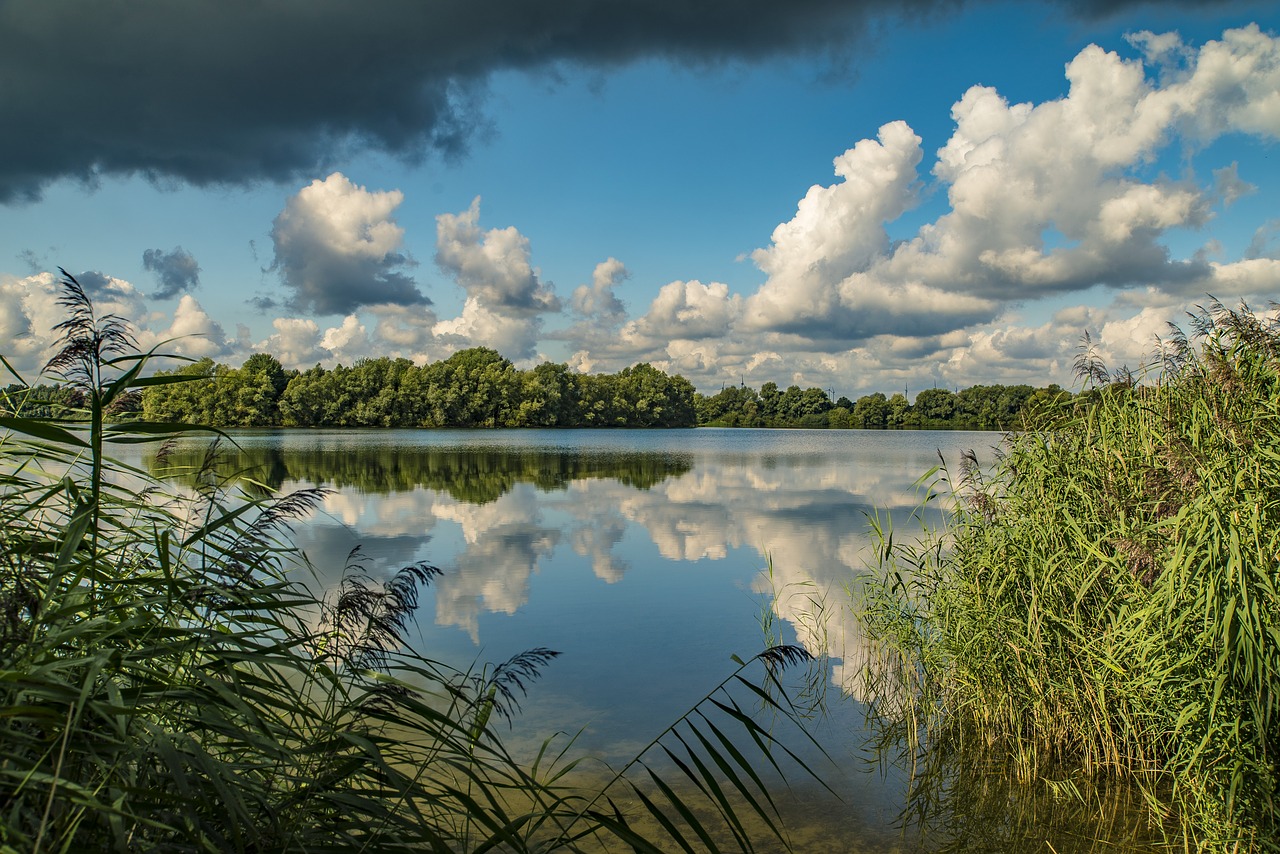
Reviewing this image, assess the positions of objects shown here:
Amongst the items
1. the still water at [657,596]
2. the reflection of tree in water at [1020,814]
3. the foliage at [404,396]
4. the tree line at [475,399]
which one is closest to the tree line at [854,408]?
the tree line at [475,399]

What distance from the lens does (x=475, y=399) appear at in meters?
95.2

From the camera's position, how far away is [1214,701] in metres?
4.11

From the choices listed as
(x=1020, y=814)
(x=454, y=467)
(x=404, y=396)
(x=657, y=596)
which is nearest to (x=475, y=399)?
(x=404, y=396)

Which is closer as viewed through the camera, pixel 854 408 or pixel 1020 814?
pixel 1020 814

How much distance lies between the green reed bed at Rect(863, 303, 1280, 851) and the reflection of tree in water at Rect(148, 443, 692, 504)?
61.3 ft

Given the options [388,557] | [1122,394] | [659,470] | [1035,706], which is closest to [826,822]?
[1035,706]

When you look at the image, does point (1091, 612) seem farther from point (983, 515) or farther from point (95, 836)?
point (95, 836)

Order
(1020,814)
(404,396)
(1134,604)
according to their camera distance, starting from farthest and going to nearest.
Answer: (404,396) < (1020,814) < (1134,604)

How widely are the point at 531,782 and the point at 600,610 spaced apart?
30.3 feet

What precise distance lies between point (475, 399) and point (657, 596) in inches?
3362

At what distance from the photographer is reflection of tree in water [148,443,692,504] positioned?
2798cm

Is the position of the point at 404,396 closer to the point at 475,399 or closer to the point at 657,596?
the point at 475,399

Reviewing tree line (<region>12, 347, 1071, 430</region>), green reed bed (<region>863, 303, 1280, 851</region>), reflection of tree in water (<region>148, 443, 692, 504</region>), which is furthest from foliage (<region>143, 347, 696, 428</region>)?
green reed bed (<region>863, 303, 1280, 851</region>)

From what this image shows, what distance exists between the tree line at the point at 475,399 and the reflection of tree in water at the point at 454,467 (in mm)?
27306
